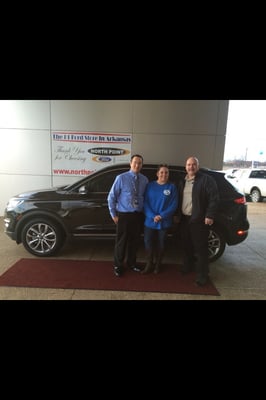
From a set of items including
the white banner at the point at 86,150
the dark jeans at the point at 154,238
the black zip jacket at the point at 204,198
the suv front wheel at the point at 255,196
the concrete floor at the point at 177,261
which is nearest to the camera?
the concrete floor at the point at 177,261

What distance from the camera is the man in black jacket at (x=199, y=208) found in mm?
3465

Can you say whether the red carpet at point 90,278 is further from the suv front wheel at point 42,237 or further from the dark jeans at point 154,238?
the dark jeans at point 154,238

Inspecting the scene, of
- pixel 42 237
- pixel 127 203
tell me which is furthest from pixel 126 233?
pixel 42 237

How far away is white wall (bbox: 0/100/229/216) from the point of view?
689 centimetres

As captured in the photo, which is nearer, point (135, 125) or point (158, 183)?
point (158, 183)

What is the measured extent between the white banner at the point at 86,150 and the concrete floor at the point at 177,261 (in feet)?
8.20

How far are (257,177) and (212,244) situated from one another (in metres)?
9.75

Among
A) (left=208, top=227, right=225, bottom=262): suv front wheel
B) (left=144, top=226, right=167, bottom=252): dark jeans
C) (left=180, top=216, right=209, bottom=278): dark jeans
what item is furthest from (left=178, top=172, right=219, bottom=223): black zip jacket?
(left=208, top=227, right=225, bottom=262): suv front wheel

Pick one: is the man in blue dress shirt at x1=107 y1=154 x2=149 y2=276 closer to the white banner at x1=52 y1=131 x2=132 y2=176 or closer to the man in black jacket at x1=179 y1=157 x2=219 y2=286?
the man in black jacket at x1=179 y1=157 x2=219 y2=286

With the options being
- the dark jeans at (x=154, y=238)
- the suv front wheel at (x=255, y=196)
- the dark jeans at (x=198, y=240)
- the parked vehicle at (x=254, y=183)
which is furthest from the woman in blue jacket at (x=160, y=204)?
the suv front wheel at (x=255, y=196)
